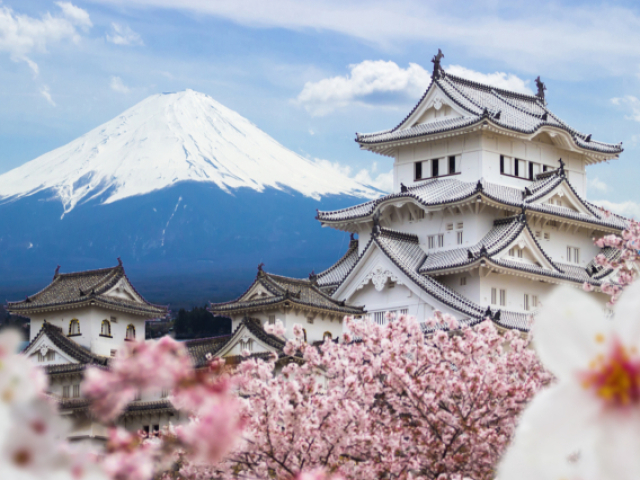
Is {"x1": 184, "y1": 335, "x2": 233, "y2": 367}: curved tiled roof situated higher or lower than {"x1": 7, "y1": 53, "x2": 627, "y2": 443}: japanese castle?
lower

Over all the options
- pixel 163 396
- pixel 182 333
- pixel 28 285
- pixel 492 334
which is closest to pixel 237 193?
pixel 28 285

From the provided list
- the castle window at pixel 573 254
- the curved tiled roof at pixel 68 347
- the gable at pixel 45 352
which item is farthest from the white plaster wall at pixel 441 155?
the gable at pixel 45 352

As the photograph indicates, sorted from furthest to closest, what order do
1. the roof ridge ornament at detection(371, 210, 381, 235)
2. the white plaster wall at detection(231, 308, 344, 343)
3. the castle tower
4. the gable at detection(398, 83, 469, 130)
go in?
the gable at detection(398, 83, 469, 130)
the roof ridge ornament at detection(371, 210, 381, 235)
the castle tower
the white plaster wall at detection(231, 308, 344, 343)

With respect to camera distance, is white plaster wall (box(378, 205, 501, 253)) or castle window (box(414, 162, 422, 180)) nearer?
white plaster wall (box(378, 205, 501, 253))

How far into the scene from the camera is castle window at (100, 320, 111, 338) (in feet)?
130

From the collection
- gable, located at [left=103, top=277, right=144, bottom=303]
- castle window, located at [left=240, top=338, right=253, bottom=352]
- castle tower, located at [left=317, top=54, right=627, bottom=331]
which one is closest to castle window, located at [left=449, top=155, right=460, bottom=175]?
castle tower, located at [left=317, top=54, right=627, bottom=331]

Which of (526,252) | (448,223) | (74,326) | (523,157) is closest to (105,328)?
(74,326)

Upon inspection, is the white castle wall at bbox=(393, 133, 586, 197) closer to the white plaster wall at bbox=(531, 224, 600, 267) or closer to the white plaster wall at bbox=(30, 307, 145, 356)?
the white plaster wall at bbox=(531, 224, 600, 267)

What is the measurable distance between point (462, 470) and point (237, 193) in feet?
574

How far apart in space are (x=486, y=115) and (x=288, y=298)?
10599 mm

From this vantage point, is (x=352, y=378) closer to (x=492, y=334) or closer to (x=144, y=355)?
(x=492, y=334)

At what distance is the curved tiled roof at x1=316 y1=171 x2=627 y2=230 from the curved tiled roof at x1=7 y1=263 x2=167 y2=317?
942 centimetres

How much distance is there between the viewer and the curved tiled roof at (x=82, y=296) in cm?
3878

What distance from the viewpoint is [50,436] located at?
89.1 inches
